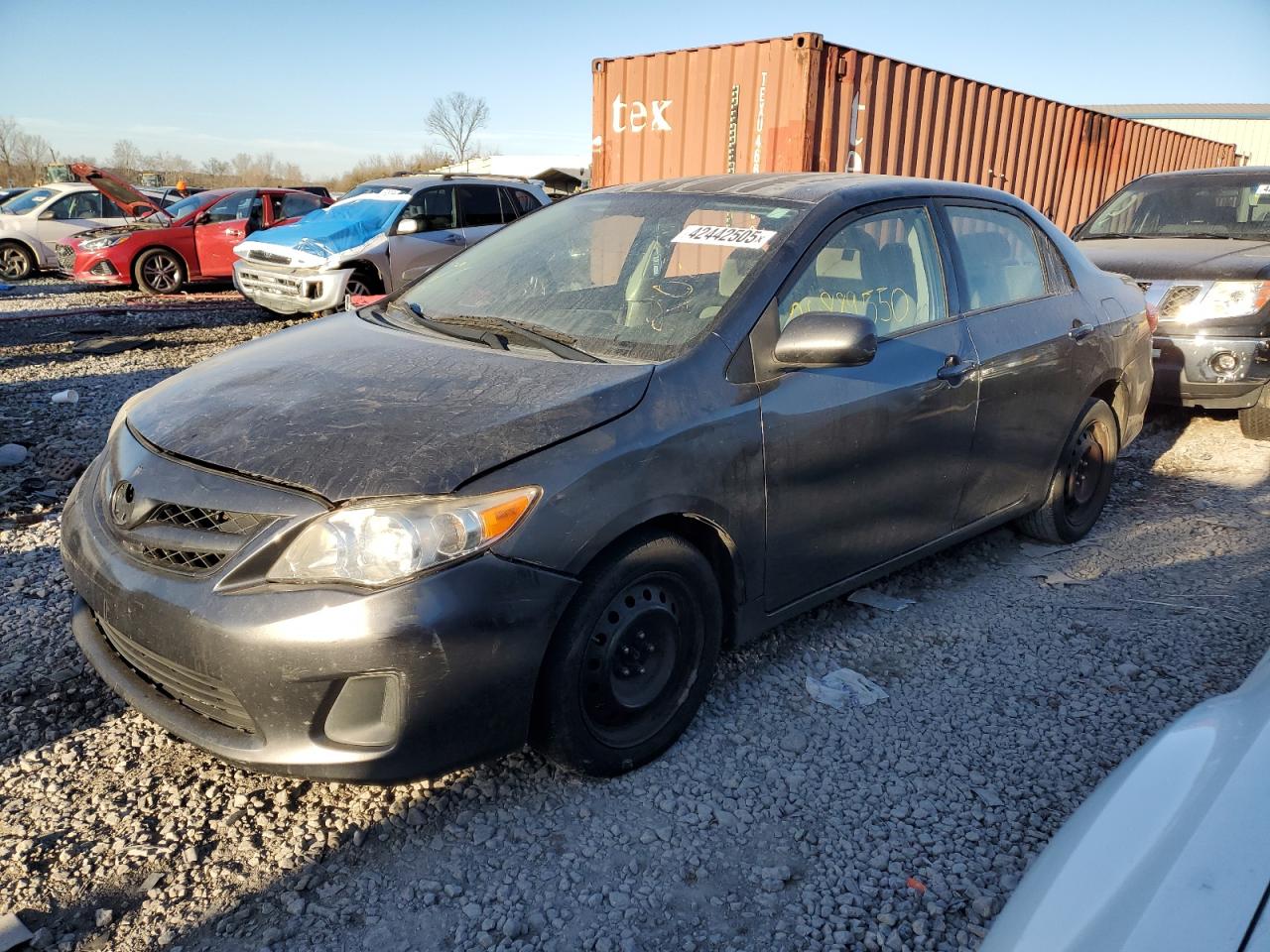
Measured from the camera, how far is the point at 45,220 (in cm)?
1548

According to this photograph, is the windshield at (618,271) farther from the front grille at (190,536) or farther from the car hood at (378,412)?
the front grille at (190,536)

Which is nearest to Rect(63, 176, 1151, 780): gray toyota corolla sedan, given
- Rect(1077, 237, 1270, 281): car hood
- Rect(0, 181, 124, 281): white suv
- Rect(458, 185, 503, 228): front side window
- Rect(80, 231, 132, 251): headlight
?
Rect(1077, 237, 1270, 281): car hood

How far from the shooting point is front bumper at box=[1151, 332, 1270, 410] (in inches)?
239

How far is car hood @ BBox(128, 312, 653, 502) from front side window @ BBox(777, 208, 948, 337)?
80 centimetres

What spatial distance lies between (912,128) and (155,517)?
8.27 m

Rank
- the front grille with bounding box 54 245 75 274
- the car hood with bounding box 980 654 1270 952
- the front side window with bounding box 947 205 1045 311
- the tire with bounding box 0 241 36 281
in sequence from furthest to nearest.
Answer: the tire with bounding box 0 241 36 281 < the front grille with bounding box 54 245 75 274 < the front side window with bounding box 947 205 1045 311 < the car hood with bounding box 980 654 1270 952

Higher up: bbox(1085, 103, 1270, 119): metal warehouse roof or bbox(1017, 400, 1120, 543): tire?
bbox(1085, 103, 1270, 119): metal warehouse roof

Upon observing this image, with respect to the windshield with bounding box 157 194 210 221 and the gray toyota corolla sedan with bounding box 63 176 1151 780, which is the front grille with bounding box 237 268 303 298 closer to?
the windshield with bounding box 157 194 210 221

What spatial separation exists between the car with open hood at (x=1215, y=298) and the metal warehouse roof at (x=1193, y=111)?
34.9 meters

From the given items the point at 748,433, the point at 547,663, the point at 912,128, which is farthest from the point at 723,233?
the point at 912,128

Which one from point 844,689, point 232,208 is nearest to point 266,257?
point 232,208

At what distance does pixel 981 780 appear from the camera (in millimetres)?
2703

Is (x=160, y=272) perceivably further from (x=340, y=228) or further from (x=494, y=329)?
(x=494, y=329)

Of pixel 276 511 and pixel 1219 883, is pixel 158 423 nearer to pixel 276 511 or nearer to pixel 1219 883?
pixel 276 511
